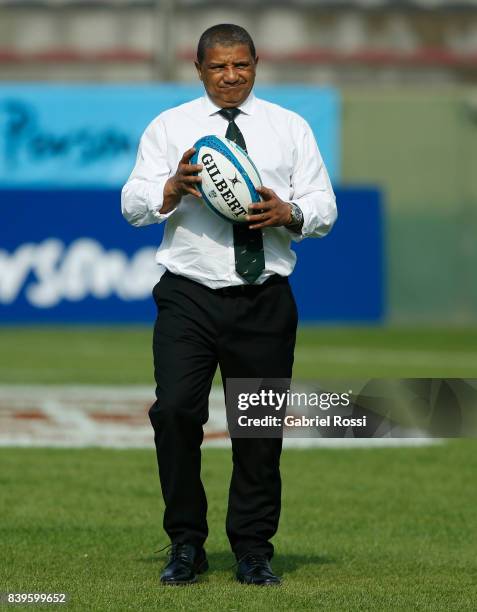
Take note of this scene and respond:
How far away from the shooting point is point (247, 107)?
5926mm

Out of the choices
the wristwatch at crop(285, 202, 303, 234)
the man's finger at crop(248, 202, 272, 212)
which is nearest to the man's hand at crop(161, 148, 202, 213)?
the man's finger at crop(248, 202, 272, 212)

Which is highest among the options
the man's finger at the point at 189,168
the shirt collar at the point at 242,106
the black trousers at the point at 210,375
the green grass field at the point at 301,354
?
the shirt collar at the point at 242,106

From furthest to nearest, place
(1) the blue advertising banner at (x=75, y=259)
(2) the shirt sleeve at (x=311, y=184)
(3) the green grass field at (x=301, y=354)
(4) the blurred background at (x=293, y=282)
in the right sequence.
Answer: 1. (1) the blue advertising banner at (x=75, y=259)
2. (3) the green grass field at (x=301, y=354)
3. (4) the blurred background at (x=293, y=282)
4. (2) the shirt sleeve at (x=311, y=184)

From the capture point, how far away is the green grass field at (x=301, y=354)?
14750mm

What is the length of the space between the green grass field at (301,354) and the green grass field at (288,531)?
4.44 meters

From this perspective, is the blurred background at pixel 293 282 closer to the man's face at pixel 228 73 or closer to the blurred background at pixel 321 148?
the blurred background at pixel 321 148

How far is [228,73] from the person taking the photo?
582 cm

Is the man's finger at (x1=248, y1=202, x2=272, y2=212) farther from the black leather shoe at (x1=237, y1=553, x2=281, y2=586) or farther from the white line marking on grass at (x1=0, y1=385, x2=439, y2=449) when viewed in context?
the white line marking on grass at (x1=0, y1=385, x2=439, y2=449)

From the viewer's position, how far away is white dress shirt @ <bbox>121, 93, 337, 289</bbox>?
19.2ft

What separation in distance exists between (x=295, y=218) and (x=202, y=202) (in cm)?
38

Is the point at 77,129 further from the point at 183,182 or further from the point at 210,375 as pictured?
the point at 183,182

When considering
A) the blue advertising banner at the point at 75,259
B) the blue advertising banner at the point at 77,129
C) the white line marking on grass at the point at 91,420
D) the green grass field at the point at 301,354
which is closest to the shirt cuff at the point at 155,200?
the white line marking on grass at the point at 91,420

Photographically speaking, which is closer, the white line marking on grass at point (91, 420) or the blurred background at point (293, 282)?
the blurred background at point (293, 282)

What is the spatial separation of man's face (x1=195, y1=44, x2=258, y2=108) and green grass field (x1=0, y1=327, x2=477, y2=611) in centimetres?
178
